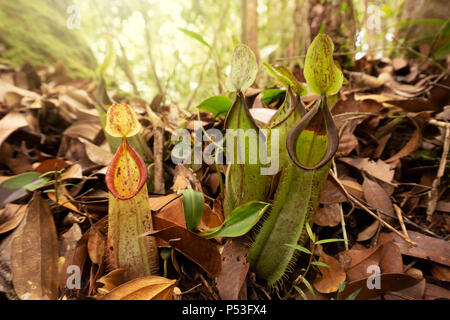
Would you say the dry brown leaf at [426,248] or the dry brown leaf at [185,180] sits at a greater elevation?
the dry brown leaf at [185,180]

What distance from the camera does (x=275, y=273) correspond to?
0.55m

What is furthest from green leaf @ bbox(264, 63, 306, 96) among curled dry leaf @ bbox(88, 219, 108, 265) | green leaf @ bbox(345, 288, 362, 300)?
curled dry leaf @ bbox(88, 219, 108, 265)

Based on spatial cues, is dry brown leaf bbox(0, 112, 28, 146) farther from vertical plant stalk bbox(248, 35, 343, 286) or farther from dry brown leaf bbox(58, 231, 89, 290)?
vertical plant stalk bbox(248, 35, 343, 286)

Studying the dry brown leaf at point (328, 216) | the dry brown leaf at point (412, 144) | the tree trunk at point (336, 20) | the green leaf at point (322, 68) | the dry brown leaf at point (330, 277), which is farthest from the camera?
the tree trunk at point (336, 20)

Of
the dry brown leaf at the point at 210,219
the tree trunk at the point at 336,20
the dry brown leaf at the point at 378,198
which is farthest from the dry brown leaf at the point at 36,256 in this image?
the tree trunk at the point at 336,20

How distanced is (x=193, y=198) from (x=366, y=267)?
1.40 ft

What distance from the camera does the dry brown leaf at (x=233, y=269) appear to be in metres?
0.53

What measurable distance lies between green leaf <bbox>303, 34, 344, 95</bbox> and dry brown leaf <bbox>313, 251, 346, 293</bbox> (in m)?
0.39

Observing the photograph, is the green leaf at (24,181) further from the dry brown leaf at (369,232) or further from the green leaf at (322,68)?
the dry brown leaf at (369,232)

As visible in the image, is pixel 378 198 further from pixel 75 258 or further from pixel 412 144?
pixel 75 258

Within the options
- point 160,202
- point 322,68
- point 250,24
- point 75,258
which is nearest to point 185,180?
point 160,202

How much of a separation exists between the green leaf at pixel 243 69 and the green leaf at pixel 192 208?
25 centimetres

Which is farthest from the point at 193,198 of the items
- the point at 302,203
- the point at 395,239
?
the point at 395,239

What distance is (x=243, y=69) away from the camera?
1.71 ft
